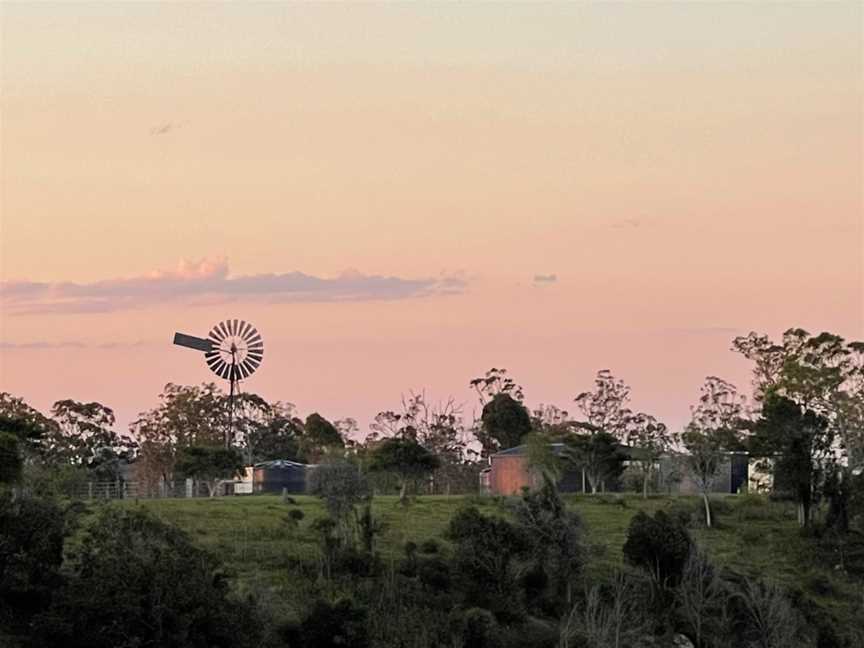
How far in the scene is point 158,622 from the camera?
4953 cm

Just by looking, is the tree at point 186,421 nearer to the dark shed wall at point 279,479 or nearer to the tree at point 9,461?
the dark shed wall at point 279,479

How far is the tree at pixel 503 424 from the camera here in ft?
422

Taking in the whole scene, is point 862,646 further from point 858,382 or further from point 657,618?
point 858,382

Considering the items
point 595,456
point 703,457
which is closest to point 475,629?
point 703,457

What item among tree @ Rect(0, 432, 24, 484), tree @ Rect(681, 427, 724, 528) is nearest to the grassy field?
tree @ Rect(681, 427, 724, 528)

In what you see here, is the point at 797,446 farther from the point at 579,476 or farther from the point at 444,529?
the point at 444,529

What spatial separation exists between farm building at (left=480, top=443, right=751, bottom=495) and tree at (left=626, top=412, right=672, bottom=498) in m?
0.97

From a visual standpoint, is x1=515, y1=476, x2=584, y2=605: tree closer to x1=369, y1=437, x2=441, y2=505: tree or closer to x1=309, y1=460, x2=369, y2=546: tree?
x1=309, y1=460, x2=369, y2=546: tree

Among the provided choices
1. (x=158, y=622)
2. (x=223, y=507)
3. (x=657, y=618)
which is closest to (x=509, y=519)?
(x=657, y=618)

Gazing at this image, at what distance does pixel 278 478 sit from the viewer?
108125 millimetres

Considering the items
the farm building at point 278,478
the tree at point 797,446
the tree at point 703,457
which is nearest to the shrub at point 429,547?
Result: the tree at point 703,457

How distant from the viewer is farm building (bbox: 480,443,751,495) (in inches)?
3991

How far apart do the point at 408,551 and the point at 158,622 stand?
1805 centimetres

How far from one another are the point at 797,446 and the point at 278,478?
3596cm
